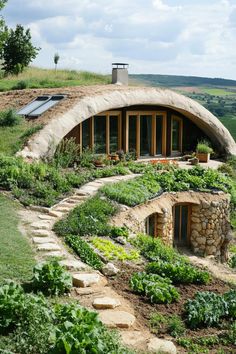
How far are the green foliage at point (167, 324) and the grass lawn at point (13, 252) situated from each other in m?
1.85

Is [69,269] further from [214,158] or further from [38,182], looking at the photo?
[214,158]

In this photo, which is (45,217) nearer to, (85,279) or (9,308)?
(85,279)

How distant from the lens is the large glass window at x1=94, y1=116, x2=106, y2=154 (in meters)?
20.6

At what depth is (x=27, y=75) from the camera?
1236 inches

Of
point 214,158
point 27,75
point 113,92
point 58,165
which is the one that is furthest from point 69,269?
point 27,75

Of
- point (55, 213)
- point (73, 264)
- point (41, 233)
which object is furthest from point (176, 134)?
point (73, 264)

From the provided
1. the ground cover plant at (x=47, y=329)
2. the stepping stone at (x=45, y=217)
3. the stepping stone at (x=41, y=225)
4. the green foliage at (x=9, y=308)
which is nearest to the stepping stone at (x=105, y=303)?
the ground cover plant at (x=47, y=329)

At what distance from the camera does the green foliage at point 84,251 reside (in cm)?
890

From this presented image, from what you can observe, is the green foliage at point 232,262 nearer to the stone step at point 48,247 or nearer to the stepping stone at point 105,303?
the stone step at point 48,247

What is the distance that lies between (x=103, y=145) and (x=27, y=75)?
1238cm

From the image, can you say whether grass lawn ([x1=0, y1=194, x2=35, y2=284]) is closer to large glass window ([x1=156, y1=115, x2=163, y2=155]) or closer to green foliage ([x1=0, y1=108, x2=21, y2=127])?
green foliage ([x1=0, y1=108, x2=21, y2=127])

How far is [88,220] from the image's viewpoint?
11273 mm

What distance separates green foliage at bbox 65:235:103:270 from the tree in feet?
77.9

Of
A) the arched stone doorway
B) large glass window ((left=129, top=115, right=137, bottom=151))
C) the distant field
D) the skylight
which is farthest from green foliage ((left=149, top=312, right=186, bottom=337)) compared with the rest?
the distant field
